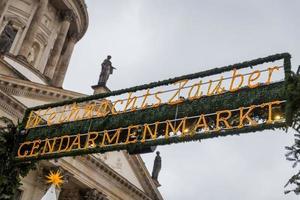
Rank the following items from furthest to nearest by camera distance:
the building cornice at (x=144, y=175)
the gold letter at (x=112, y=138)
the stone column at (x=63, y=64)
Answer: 1. the stone column at (x=63, y=64)
2. the building cornice at (x=144, y=175)
3. the gold letter at (x=112, y=138)

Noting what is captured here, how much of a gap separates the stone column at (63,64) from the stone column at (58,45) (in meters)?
0.79

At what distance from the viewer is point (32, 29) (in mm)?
34281

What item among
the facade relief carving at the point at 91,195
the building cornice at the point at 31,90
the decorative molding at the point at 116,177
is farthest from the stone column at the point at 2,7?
the facade relief carving at the point at 91,195

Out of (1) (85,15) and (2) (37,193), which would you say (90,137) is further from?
(1) (85,15)

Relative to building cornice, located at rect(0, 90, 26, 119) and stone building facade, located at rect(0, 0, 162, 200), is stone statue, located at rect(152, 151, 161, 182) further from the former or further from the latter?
building cornice, located at rect(0, 90, 26, 119)

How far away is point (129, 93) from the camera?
10.8 m

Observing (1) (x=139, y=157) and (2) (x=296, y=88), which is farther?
(1) (x=139, y=157)

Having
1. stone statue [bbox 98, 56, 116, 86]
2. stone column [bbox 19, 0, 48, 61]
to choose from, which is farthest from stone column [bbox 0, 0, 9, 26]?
stone statue [bbox 98, 56, 116, 86]

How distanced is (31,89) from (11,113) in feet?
6.98

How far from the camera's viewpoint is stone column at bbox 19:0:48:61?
3253cm

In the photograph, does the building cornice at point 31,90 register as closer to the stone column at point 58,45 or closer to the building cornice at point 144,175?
the building cornice at point 144,175

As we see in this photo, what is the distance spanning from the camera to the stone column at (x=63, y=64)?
36.9m

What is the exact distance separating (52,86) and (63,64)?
1136 centimetres

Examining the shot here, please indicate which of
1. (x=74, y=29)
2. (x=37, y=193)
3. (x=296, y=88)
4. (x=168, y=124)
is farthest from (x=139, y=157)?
(x=296, y=88)
